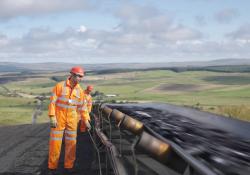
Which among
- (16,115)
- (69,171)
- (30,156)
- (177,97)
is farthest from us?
(177,97)

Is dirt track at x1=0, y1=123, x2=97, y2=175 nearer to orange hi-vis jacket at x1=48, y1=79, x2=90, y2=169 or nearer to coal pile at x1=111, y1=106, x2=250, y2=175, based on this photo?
orange hi-vis jacket at x1=48, y1=79, x2=90, y2=169

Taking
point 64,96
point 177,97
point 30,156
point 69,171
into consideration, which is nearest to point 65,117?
point 64,96

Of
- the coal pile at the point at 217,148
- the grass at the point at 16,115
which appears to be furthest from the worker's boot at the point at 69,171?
the grass at the point at 16,115

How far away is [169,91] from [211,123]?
11356cm

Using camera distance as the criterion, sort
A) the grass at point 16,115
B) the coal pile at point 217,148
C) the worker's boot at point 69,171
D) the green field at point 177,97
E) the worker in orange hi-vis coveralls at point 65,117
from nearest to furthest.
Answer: the coal pile at point 217,148 < the worker in orange hi-vis coveralls at point 65,117 < the worker's boot at point 69,171 < the green field at point 177,97 < the grass at point 16,115

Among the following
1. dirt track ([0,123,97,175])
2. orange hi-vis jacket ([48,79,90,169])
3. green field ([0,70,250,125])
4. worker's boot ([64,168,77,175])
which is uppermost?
→ orange hi-vis jacket ([48,79,90,169])

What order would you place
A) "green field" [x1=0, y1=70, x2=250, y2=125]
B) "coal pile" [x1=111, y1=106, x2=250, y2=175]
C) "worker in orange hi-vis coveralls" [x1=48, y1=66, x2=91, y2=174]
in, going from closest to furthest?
"coal pile" [x1=111, y1=106, x2=250, y2=175], "worker in orange hi-vis coveralls" [x1=48, y1=66, x2=91, y2=174], "green field" [x1=0, y1=70, x2=250, y2=125]

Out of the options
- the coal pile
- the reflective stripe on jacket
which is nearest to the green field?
the reflective stripe on jacket

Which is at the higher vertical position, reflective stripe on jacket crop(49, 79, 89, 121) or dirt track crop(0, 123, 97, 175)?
reflective stripe on jacket crop(49, 79, 89, 121)

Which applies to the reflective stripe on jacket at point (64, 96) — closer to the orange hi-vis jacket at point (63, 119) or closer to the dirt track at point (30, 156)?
the orange hi-vis jacket at point (63, 119)

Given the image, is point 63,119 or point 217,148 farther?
point 63,119

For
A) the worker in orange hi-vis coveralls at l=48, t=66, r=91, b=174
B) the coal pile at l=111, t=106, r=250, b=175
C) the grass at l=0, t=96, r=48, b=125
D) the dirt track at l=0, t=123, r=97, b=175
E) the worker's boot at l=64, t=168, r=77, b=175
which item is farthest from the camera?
the grass at l=0, t=96, r=48, b=125

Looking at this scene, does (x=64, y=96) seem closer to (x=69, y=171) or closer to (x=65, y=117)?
(x=65, y=117)

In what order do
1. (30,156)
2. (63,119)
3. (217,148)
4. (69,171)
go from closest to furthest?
1. (217,148)
2. (63,119)
3. (69,171)
4. (30,156)
